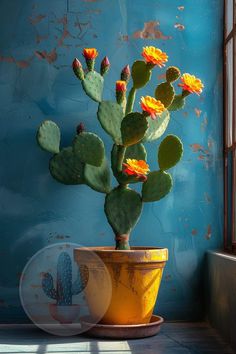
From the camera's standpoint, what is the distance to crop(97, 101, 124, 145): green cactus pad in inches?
115

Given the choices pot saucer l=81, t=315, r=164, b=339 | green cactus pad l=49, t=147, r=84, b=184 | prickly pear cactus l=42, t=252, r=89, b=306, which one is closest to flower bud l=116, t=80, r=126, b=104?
green cactus pad l=49, t=147, r=84, b=184

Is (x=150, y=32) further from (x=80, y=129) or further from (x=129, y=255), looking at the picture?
(x=129, y=255)

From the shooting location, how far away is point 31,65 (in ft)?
10.8

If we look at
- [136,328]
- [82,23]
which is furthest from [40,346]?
[82,23]

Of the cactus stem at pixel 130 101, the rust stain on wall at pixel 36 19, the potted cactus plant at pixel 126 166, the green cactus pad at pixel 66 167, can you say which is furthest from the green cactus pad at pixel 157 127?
the rust stain on wall at pixel 36 19

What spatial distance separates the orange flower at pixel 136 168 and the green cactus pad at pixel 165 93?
37 cm

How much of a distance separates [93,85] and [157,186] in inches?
22.5

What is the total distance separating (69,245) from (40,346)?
0.69 m

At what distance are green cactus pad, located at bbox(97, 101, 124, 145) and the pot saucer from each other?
0.84 metres

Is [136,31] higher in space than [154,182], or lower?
higher

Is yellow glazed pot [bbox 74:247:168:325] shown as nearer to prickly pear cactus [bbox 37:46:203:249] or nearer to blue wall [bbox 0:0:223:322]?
prickly pear cactus [bbox 37:46:203:249]

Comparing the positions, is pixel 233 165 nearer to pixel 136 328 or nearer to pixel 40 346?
pixel 136 328

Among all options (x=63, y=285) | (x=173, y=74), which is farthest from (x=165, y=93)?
(x=63, y=285)

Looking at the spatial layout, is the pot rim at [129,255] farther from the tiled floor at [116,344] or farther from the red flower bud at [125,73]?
the red flower bud at [125,73]
